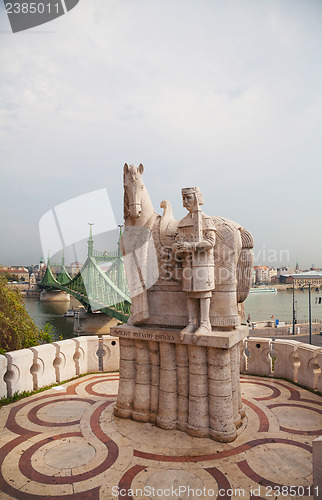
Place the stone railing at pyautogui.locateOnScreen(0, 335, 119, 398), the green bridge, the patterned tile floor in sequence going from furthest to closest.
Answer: the green bridge
the stone railing at pyautogui.locateOnScreen(0, 335, 119, 398)
the patterned tile floor

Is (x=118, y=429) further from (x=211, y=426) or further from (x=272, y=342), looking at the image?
(x=272, y=342)

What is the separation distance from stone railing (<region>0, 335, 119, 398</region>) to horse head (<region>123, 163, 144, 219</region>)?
3.58 meters

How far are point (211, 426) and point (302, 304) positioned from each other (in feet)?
170

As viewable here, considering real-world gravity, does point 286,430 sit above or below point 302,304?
above

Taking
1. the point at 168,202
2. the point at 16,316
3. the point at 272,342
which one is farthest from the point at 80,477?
the point at 16,316

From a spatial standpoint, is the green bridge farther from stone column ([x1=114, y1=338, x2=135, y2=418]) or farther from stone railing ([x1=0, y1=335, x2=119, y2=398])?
stone column ([x1=114, y1=338, x2=135, y2=418])

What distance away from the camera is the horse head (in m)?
5.00

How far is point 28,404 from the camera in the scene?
5.73m

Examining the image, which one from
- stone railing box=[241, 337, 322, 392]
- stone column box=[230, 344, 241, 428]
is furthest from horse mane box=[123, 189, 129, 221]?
stone railing box=[241, 337, 322, 392]

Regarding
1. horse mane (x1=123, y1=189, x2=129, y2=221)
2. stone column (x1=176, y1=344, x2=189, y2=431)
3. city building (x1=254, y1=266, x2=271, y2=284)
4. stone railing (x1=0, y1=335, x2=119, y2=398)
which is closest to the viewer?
stone column (x1=176, y1=344, x2=189, y2=431)

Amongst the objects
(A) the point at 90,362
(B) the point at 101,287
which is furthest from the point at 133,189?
(B) the point at 101,287

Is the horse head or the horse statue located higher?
the horse head

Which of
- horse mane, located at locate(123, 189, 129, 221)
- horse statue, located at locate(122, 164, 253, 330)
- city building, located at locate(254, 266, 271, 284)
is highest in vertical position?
horse mane, located at locate(123, 189, 129, 221)

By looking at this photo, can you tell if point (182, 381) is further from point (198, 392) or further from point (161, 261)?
point (161, 261)
